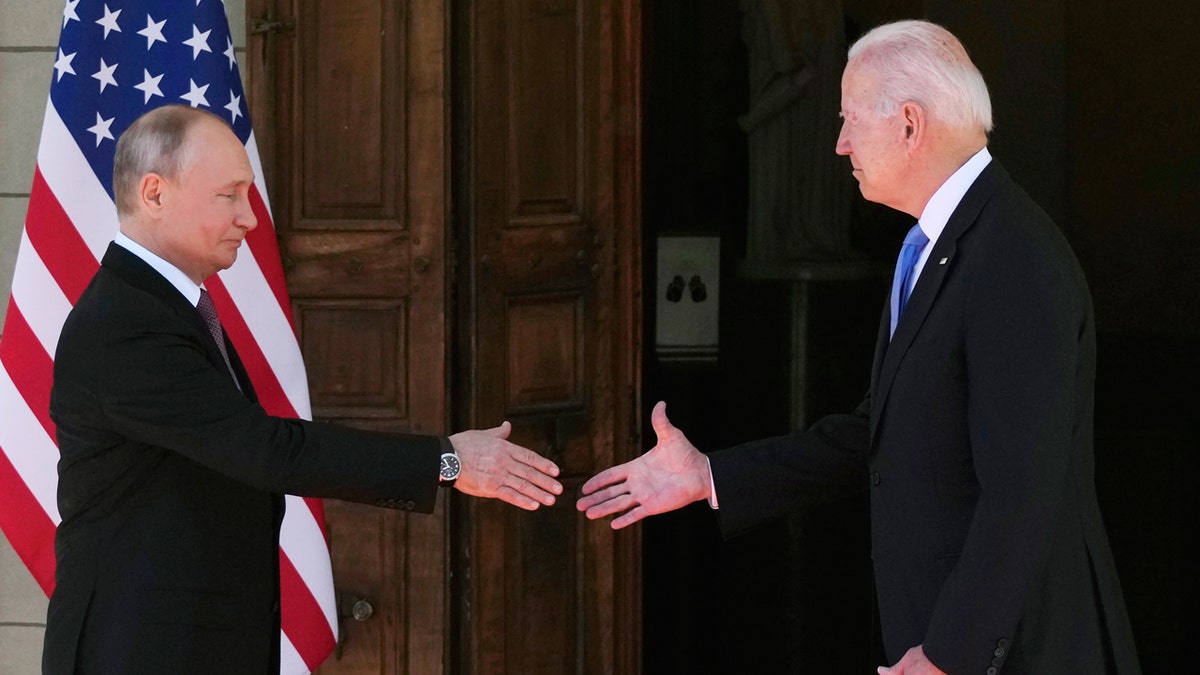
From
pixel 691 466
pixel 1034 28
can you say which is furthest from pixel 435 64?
pixel 1034 28

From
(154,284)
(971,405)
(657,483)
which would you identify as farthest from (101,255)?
(971,405)

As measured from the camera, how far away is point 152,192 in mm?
3088

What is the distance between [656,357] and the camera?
5.39 metres

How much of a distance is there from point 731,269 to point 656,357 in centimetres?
41

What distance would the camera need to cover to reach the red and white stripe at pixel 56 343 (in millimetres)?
4234

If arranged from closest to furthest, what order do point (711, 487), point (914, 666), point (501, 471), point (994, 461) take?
point (994, 461), point (914, 666), point (501, 471), point (711, 487)

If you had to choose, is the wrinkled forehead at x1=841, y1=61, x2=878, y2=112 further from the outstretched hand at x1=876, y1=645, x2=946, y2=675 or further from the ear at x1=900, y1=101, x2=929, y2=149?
the outstretched hand at x1=876, y1=645, x2=946, y2=675

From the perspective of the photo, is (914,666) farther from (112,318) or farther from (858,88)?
(112,318)

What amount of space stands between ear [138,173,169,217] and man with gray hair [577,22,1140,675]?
1408mm

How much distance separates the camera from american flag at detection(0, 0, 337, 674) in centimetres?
424

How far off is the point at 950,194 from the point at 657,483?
1.12 meters

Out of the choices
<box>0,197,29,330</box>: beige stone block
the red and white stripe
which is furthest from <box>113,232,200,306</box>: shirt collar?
<box>0,197,29,330</box>: beige stone block

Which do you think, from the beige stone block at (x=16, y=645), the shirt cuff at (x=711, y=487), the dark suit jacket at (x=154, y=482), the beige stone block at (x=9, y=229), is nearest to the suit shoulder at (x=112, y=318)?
the dark suit jacket at (x=154, y=482)

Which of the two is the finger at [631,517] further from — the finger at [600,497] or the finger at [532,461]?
the finger at [532,461]
